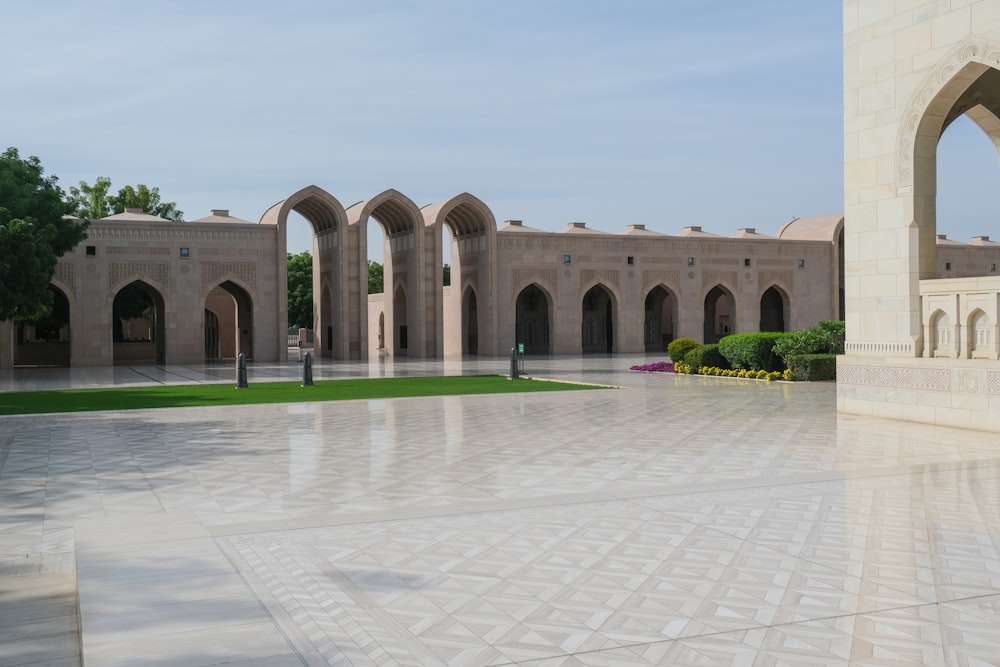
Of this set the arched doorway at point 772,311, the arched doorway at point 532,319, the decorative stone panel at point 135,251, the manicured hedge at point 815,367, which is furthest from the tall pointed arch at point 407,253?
the manicured hedge at point 815,367

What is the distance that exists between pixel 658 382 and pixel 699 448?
9.40 metres

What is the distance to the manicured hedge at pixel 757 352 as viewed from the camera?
751 inches

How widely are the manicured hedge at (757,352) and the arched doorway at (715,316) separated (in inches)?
734

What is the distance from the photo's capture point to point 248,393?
1560cm

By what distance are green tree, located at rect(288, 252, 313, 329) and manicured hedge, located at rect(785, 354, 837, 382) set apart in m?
38.4

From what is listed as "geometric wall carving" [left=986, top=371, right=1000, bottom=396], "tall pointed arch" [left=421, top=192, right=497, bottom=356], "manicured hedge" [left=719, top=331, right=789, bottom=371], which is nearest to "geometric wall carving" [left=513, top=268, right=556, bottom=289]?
"tall pointed arch" [left=421, top=192, right=497, bottom=356]

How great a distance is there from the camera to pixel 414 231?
31.3m

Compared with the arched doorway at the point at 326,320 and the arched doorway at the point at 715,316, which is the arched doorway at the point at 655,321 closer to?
the arched doorway at the point at 715,316

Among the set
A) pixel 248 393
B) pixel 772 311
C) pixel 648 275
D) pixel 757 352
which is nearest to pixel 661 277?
pixel 648 275

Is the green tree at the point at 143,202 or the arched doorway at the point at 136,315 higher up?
the green tree at the point at 143,202

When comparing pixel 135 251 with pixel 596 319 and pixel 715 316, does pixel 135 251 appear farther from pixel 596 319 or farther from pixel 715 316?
pixel 715 316

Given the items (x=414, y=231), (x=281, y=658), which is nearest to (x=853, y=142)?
(x=281, y=658)

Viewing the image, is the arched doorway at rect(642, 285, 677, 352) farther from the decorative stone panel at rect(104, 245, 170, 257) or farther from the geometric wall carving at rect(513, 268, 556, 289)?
the decorative stone panel at rect(104, 245, 170, 257)

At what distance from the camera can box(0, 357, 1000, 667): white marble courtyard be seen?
3.42 m
